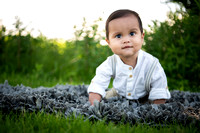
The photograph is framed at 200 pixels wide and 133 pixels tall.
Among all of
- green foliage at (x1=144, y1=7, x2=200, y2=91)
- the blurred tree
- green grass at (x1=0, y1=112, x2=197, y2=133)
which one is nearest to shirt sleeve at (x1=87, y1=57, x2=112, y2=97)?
green grass at (x1=0, y1=112, x2=197, y2=133)

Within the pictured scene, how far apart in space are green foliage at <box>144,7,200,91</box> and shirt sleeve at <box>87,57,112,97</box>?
5.16ft

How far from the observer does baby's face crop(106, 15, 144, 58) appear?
211 centimetres

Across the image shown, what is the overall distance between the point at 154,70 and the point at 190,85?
166cm

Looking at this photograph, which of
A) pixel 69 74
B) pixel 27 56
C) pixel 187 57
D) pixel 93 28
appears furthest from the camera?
pixel 27 56

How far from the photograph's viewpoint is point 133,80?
2.39 m

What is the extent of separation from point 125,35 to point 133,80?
0.63 meters

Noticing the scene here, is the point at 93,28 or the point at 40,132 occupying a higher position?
the point at 93,28

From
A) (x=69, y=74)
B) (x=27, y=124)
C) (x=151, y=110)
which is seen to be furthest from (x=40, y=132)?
(x=69, y=74)

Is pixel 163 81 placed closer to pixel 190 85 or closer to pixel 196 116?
pixel 196 116

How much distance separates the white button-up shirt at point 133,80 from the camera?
2.33m

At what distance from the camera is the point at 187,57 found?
350 centimetres

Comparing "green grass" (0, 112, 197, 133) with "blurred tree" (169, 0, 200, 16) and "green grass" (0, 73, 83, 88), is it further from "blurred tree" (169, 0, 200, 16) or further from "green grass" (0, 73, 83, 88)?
"blurred tree" (169, 0, 200, 16)

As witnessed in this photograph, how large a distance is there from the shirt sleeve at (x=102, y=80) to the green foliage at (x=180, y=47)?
1.57m

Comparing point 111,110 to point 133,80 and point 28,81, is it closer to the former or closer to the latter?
point 133,80
